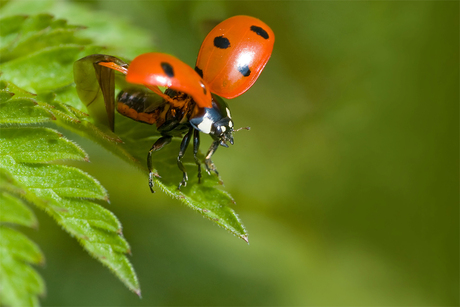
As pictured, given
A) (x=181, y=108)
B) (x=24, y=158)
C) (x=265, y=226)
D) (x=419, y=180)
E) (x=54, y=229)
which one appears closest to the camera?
(x=24, y=158)

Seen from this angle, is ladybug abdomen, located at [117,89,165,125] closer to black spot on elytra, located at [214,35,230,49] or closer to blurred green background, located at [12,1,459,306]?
black spot on elytra, located at [214,35,230,49]

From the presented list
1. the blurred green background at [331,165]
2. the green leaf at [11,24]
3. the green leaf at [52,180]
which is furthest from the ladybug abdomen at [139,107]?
the blurred green background at [331,165]

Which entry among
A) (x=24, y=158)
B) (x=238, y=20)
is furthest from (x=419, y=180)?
(x=24, y=158)

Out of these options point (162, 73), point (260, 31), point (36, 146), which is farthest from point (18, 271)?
point (260, 31)

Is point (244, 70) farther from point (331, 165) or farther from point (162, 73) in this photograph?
point (331, 165)

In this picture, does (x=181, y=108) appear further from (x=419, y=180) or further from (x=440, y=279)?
(x=440, y=279)

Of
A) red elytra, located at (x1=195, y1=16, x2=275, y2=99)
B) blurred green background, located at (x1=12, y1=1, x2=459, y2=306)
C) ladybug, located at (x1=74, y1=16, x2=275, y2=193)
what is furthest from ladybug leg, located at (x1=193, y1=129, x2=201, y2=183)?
blurred green background, located at (x1=12, y1=1, x2=459, y2=306)

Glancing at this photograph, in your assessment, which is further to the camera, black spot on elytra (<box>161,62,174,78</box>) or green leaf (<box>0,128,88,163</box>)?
black spot on elytra (<box>161,62,174,78</box>)
